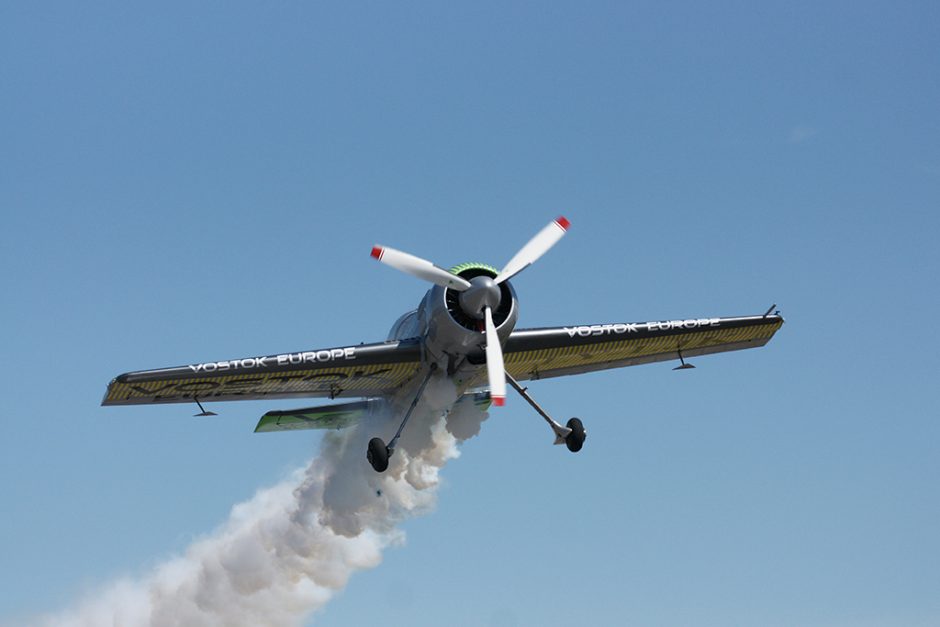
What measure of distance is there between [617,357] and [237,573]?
37.6 ft

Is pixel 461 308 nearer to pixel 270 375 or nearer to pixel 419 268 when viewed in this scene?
pixel 419 268

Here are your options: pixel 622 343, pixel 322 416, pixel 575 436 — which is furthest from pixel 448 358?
pixel 322 416

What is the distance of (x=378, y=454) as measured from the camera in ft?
93.1

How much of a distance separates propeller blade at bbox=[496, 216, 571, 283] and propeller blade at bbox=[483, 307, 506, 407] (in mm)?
988

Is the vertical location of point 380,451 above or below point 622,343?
below

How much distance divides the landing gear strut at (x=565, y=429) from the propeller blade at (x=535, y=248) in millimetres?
2640

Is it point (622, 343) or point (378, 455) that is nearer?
point (378, 455)

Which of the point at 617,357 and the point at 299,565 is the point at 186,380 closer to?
the point at 299,565

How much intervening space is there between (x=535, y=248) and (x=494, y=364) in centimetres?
334

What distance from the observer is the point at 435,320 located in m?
27.8

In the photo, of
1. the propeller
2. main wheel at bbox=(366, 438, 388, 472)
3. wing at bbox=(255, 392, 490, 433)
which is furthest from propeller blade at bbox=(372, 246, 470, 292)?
wing at bbox=(255, 392, 490, 433)

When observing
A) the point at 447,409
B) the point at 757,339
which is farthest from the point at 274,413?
the point at 757,339

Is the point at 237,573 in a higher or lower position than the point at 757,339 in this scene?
lower

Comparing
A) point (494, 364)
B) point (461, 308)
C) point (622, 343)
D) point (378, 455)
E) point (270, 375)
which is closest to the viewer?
point (494, 364)
